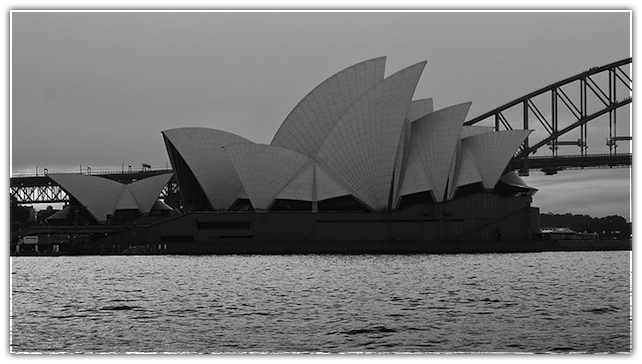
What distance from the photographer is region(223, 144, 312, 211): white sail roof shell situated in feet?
283

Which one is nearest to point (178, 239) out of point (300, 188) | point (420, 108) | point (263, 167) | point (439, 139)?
point (263, 167)

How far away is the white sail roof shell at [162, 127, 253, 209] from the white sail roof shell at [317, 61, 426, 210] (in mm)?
9577

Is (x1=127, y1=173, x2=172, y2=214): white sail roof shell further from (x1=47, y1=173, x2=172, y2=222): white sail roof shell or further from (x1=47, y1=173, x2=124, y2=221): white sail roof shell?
(x1=47, y1=173, x2=124, y2=221): white sail roof shell

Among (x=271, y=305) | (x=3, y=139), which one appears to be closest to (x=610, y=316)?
(x=271, y=305)

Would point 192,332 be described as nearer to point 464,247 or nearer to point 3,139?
point 3,139

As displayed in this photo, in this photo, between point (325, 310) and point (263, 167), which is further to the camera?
point (263, 167)

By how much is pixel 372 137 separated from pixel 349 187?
6.89m

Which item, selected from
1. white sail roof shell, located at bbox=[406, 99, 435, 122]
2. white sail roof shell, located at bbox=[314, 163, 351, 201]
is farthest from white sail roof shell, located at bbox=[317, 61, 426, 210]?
white sail roof shell, located at bbox=[406, 99, 435, 122]

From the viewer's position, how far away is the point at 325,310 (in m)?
34.4

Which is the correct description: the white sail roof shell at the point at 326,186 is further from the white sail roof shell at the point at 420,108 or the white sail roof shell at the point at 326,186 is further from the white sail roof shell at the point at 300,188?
the white sail roof shell at the point at 420,108

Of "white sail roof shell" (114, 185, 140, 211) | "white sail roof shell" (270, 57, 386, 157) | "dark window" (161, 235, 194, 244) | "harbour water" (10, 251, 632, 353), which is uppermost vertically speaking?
"white sail roof shell" (270, 57, 386, 157)

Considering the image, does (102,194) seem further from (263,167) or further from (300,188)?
(300,188)

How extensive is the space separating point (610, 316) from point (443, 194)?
55.6 metres

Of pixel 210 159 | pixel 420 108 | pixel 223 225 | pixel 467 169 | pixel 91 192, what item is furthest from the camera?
pixel 91 192
